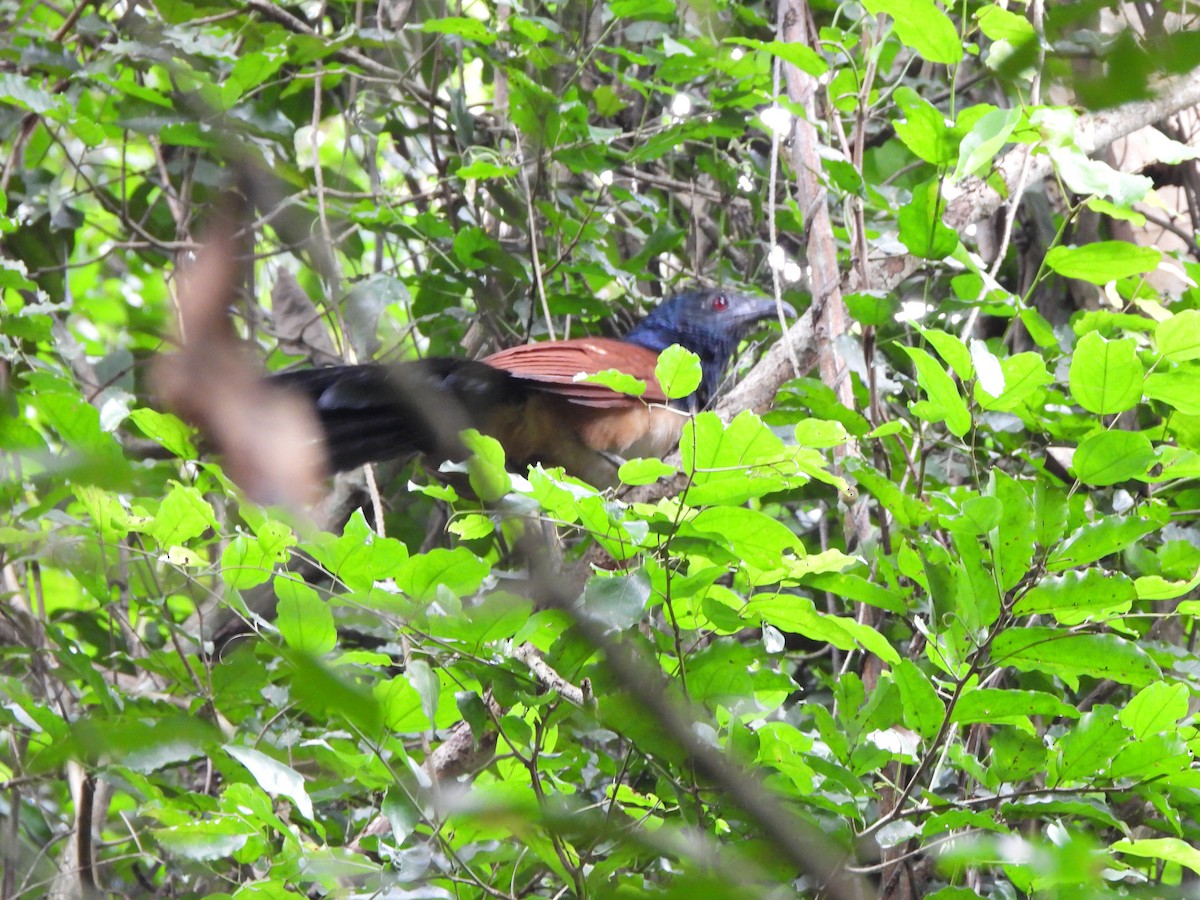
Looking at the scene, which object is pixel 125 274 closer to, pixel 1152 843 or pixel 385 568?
pixel 385 568

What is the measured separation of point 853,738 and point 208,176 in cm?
231

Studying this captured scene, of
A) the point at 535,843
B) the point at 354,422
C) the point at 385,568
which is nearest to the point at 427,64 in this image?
the point at 354,422

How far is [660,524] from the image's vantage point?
56.6 inches

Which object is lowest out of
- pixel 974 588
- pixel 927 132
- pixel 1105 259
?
pixel 974 588

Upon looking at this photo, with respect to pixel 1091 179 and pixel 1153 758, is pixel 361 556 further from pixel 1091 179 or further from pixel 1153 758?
pixel 1091 179

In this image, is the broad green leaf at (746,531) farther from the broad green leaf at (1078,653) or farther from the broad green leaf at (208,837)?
the broad green leaf at (208,837)

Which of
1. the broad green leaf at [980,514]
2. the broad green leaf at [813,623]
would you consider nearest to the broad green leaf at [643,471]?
the broad green leaf at [813,623]

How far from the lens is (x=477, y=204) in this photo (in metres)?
2.96

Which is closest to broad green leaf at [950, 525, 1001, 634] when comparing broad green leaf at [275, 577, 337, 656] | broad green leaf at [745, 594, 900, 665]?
broad green leaf at [745, 594, 900, 665]

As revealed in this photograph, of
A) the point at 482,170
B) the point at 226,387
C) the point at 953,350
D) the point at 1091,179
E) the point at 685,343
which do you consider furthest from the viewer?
the point at 685,343

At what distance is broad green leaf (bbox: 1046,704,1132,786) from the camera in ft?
4.57

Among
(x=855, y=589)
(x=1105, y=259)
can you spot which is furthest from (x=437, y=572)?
(x=1105, y=259)

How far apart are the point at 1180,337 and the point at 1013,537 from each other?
385 millimetres

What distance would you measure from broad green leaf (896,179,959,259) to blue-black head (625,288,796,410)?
4.46 ft
